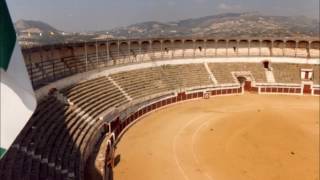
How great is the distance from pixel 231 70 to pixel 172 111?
13835 millimetres

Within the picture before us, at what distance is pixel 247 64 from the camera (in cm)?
4650

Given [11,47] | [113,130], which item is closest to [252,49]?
[113,130]

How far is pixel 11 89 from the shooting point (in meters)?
5.32

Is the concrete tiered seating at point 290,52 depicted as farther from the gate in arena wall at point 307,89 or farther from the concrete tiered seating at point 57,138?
the concrete tiered seating at point 57,138

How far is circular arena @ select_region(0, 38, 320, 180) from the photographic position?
1955 cm

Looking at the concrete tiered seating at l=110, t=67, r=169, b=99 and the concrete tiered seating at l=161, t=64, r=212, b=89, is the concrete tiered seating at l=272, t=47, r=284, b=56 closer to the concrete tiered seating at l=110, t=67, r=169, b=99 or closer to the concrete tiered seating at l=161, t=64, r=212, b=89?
the concrete tiered seating at l=161, t=64, r=212, b=89

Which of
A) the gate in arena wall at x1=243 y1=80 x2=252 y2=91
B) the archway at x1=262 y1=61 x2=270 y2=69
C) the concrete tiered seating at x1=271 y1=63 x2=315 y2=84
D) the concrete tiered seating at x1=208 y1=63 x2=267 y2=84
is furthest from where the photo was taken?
the archway at x1=262 y1=61 x2=270 y2=69

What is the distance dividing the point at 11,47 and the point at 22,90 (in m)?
0.67

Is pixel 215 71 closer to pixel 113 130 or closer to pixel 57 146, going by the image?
pixel 113 130

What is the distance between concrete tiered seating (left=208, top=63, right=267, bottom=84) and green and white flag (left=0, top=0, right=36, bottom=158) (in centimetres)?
3798

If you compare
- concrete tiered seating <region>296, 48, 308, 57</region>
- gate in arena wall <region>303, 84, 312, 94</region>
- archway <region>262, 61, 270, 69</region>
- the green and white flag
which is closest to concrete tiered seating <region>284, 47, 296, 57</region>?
concrete tiered seating <region>296, 48, 308, 57</region>

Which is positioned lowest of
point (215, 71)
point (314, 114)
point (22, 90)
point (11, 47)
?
point (314, 114)

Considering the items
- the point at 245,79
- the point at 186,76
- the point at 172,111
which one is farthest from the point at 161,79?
the point at 245,79

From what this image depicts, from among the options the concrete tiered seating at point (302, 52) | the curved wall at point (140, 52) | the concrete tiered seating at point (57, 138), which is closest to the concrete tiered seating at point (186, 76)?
the curved wall at point (140, 52)
